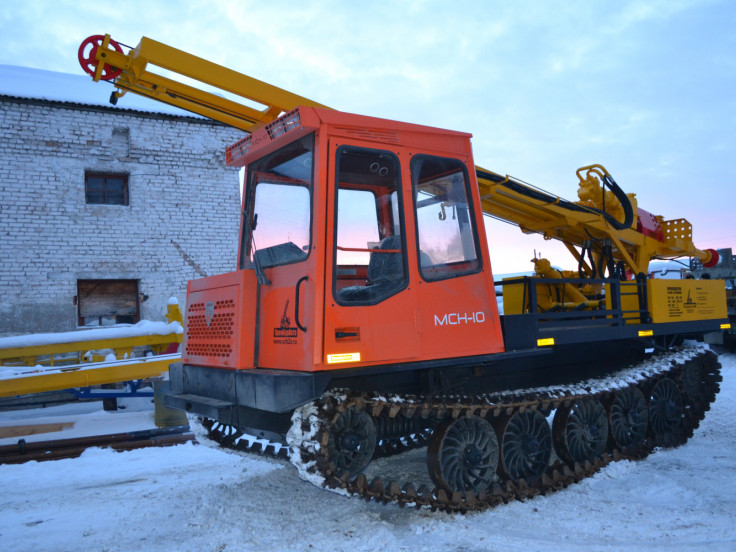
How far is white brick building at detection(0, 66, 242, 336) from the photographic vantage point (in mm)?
12359

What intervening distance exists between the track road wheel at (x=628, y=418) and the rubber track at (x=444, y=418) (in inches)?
4.3

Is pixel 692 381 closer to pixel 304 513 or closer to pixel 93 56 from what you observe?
pixel 304 513

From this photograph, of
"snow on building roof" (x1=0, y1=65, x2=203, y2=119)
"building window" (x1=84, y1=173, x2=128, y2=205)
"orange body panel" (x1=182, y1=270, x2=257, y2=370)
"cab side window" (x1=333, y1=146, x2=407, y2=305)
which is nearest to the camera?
"cab side window" (x1=333, y1=146, x2=407, y2=305)

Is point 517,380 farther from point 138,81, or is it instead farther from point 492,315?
point 138,81

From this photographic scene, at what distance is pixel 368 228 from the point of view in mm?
4562

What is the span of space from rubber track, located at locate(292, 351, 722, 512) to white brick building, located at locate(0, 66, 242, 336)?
917 cm

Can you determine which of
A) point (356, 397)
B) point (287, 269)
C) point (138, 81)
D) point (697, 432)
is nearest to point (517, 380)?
point (356, 397)

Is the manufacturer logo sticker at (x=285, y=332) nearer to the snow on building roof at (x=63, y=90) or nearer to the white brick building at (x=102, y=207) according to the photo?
the white brick building at (x=102, y=207)

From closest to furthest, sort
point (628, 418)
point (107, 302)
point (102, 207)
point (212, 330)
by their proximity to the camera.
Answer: point (212, 330) < point (628, 418) < point (102, 207) < point (107, 302)

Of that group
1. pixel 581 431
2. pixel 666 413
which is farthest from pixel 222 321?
pixel 666 413

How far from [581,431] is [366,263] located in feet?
9.58

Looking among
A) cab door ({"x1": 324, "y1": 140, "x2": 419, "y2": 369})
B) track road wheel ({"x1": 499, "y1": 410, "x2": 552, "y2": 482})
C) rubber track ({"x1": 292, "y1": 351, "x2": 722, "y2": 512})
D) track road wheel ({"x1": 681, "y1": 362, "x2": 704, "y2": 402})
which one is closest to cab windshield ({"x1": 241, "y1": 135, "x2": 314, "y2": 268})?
cab door ({"x1": 324, "y1": 140, "x2": 419, "y2": 369})

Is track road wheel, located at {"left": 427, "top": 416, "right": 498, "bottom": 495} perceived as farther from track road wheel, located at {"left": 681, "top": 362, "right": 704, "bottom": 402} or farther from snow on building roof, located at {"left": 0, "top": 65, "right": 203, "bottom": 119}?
snow on building roof, located at {"left": 0, "top": 65, "right": 203, "bottom": 119}

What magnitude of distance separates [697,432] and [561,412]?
313 cm
